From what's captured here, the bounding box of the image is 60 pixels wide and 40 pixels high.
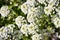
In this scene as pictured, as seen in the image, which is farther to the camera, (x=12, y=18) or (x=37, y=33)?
(x=12, y=18)

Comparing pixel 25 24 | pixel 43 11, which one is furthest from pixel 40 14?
pixel 25 24

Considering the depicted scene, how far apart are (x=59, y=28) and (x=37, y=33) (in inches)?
8.4

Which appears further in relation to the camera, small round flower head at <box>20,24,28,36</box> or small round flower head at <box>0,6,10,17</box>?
small round flower head at <box>0,6,10,17</box>

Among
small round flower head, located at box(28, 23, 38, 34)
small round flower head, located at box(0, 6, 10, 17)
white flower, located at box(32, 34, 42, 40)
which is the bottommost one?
white flower, located at box(32, 34, 42, 40)

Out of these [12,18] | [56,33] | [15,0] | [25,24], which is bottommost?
[56,33]

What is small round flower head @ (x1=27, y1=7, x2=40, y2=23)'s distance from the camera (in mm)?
1911

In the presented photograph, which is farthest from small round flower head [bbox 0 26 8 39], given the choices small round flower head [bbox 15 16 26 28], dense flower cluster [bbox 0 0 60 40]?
small round flower head [bbox 15 16 26 28]

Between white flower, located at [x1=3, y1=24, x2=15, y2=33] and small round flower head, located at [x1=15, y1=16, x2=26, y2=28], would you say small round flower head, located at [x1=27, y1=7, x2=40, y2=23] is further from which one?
white flower, located at [x1=3, y1=24, x2=15, y2=33]

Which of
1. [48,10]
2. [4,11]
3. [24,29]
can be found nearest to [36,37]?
[24,29]

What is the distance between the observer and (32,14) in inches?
75.4

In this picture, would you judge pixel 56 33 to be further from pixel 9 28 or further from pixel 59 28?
pixel 9 28

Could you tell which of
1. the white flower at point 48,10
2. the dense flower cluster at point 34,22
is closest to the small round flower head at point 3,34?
the dense flower cluster at point 34,22

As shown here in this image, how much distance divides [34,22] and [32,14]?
8 cm

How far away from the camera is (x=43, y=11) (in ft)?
6.50
